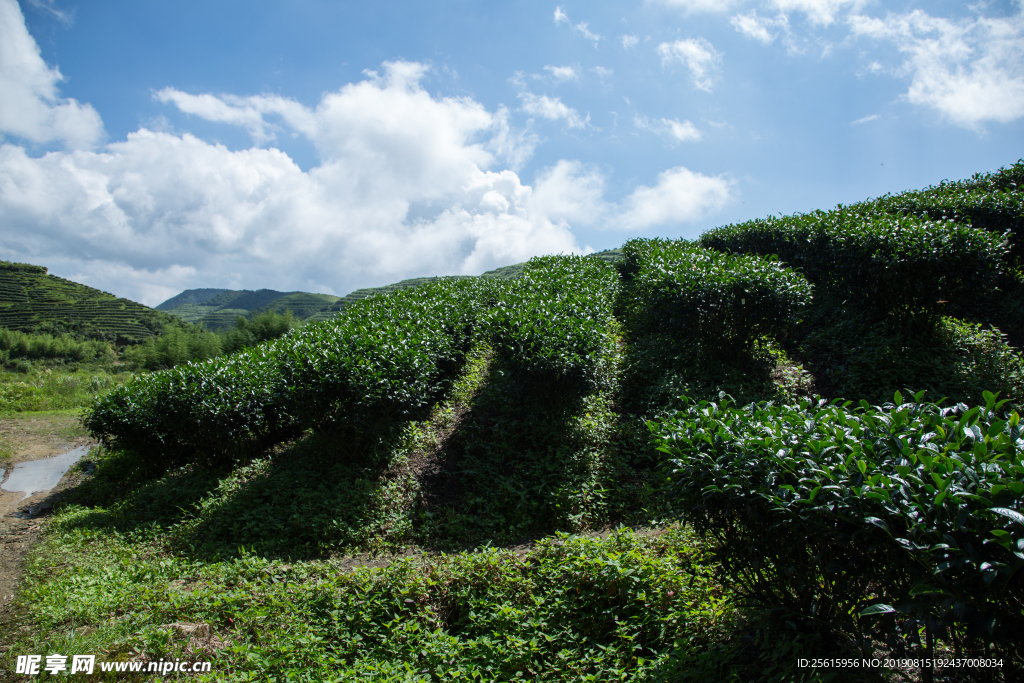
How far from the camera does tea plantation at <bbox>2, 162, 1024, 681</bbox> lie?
2.35m

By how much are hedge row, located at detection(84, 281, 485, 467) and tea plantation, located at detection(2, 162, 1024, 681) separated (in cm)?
6

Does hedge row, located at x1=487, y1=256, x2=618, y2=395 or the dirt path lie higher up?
hedge row, located at x1=487, y1=256, x2=618, y2=395

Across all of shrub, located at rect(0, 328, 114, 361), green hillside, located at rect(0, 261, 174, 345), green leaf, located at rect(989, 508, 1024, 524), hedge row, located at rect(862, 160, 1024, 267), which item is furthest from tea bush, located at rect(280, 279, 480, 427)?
green hillside, located at rect(0, 261, 174, 345)

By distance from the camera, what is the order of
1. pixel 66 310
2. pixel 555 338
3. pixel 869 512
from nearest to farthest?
pixel 869 512, pixel 555 338, pixel 66 310

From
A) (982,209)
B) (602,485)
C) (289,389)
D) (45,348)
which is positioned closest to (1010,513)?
(602,485)

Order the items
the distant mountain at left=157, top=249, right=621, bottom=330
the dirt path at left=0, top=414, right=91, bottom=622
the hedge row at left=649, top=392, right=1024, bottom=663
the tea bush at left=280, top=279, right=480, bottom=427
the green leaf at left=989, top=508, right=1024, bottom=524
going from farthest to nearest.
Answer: the distant mountain at left=157, top=249, right=621, bottom=330 < the tea bush at left=280, top=279, right=480, bottom=427 < the dirt path at left=0, top=414, right=91, bottom=622 < the hedge row at left=649, top=392, right=1024, bottom=663 < the green leaf at left=989, top=508, right=1024, bottom=524

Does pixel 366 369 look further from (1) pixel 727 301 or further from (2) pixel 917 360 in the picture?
(2) pixel 917 360

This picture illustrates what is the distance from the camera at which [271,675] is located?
3.13 meters

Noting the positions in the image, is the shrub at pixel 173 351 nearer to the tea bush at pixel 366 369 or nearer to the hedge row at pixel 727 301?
the tea bush at pixel 366 369

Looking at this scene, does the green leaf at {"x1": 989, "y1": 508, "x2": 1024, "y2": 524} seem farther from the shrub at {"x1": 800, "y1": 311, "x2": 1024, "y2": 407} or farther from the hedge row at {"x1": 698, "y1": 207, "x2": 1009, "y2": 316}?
the hedge row at {"x1": 698, "y1": 207, "x2": 1009, "y2": 316}

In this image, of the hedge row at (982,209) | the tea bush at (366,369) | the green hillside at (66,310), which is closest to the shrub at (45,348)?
the green hillside at (66,310)

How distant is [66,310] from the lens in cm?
4612

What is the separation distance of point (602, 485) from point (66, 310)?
61171 millimetres

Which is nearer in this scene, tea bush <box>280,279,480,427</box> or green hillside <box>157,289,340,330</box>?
tea bush <box>280,279,480,427</box>
